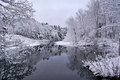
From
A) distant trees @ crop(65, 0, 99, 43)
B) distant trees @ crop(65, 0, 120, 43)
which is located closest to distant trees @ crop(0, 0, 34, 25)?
distant trees @ crop(65, 0, 120, 43)

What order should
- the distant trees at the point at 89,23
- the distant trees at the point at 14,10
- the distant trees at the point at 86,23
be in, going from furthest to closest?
the distant trees at the point at 86,23
the distant trees at the point at 89,23
the distant trees at the point at 14,10

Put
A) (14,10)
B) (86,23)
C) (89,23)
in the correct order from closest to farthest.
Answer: (14,10) < (89,23) < (86,23)

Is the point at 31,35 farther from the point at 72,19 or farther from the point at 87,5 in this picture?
the point at 87,5

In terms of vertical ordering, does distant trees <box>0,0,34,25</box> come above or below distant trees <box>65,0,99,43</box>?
below

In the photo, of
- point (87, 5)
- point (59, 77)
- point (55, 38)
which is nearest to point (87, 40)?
point (87, 5)

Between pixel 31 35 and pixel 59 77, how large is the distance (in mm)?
39879

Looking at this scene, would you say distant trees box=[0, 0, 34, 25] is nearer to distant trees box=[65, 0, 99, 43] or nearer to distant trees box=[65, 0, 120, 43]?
distant trees box=[65, 0, 120, 43]

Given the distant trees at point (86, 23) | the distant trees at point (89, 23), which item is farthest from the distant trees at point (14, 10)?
the distant trees at point (86, 23)

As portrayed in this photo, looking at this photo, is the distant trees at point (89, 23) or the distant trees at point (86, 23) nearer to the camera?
the distant trees at point (89, 23)

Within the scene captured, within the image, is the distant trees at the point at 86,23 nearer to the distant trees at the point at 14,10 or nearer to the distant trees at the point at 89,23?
the distant trees at the point at 89,23

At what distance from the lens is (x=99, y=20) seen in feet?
A: 86.6

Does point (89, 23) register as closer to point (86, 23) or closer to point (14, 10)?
point (86, 23)

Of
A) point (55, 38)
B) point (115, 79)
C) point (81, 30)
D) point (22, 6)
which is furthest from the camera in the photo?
point (55, 38)

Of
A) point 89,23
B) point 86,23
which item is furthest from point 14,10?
point 86,23
